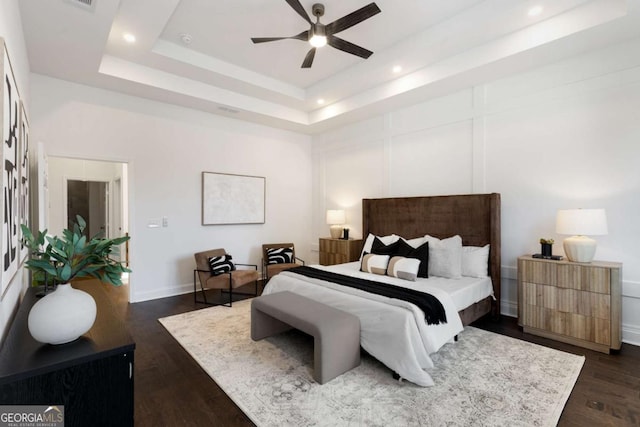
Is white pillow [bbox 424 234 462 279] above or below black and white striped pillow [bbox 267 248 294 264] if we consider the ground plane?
above

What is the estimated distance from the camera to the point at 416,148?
496cm

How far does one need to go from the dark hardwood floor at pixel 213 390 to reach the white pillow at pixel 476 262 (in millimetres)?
740

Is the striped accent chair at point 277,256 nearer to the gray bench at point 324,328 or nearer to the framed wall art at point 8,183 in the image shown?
the gray bench at point 324,328

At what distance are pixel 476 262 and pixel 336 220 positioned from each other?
2.60 m

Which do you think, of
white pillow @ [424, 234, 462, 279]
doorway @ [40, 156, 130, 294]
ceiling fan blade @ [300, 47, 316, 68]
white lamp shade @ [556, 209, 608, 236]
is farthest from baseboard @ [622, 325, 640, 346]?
doorway @ [40, 156, 130, 294]

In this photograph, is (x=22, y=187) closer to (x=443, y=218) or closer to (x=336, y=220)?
(x=336, y=220)

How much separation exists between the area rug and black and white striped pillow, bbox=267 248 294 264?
90.1 inches

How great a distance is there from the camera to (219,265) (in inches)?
187

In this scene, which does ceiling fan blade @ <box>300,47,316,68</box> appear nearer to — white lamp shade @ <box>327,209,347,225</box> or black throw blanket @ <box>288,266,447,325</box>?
black throw blanket @ <box>288,266,447,325</box>

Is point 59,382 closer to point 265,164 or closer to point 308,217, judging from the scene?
point 265,164

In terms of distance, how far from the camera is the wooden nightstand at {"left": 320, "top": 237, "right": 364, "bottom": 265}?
5438 millimetres

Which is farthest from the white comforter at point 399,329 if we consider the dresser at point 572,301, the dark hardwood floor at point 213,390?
the dresser at point 572,301

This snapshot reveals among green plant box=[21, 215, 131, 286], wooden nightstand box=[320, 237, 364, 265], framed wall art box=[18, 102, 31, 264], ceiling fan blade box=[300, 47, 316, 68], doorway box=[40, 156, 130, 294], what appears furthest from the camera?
doorway box=[40, 156, 130, 294]

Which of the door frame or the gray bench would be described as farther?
the door frame
